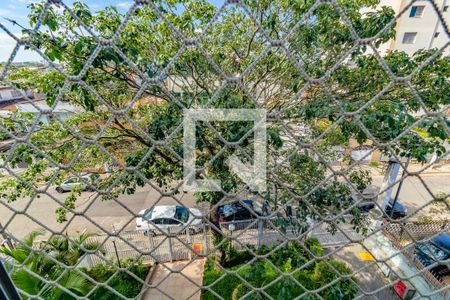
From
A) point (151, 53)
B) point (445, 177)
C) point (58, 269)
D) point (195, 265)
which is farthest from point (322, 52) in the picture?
point (445, 177)

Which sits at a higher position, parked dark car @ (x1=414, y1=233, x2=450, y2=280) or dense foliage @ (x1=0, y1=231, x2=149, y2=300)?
parked dark car @ (x1=414, y1=233, x2=450, y2=280)

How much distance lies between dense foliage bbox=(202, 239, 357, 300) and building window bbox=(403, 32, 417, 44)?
7.30 m

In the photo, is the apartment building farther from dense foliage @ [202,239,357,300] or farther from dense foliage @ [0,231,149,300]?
dense foliage @ [0,231,149,300]

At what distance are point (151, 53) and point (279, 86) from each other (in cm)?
140

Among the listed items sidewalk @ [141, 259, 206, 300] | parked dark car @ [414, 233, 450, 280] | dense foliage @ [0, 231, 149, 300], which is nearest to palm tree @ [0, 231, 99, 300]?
dense foliage @ [0, 231, 149, 300]

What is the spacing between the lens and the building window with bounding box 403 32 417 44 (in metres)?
7.04

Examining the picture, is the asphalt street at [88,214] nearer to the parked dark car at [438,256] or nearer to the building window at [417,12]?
the parked dark car at [438,256]

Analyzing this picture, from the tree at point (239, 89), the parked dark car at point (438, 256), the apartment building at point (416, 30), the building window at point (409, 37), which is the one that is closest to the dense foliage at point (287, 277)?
the tree at point (239, 89)

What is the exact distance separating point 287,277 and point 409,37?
9.06m

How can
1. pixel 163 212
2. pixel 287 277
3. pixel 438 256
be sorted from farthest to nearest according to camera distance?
pixel 163 212 < pixel 438 256 < pixel 287 277

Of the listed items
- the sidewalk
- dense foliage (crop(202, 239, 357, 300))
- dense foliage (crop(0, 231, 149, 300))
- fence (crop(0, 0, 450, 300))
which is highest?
fence (crop(0, 0, 450, 300))

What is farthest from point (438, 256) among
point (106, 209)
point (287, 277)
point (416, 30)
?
point (416, 30)

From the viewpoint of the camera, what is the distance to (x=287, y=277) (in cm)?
74

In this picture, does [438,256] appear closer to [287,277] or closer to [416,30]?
[287,277]
